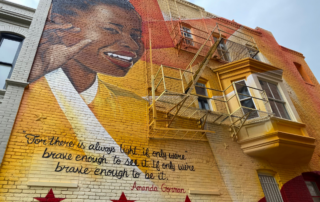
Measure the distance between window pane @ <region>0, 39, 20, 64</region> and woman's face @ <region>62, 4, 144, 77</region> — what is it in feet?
5.18

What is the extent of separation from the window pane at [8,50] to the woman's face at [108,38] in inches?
62.2

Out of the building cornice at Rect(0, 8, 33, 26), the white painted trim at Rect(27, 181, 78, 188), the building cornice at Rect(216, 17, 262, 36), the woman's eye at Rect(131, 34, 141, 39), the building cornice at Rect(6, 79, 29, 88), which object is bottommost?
the white painted trim at Rect(27, 181, 78, 188)

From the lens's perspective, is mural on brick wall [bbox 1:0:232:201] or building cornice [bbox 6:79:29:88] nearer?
mural on brick wall [bbox 1:0:232:201]

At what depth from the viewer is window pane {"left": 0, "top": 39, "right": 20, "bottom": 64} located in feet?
21.6

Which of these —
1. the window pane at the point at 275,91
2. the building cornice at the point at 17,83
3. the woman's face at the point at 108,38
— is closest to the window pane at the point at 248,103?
the window pane at the point at 275,91

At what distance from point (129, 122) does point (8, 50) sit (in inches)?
187

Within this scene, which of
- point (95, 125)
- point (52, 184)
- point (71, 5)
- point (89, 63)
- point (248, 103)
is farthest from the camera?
point (248, 103)

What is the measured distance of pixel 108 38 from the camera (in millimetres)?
8445

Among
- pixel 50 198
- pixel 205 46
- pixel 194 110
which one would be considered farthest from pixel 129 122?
pixel 205 46

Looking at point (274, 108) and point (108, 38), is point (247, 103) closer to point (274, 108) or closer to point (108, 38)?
point (274, 108)

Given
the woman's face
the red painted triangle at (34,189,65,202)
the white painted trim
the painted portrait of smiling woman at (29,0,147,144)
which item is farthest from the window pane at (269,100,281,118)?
the red painted triangle at (34,189,65,202)

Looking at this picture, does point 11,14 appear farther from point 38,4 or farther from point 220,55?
point 220,55

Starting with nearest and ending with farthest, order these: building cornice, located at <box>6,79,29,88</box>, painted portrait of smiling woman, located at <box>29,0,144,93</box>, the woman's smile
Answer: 1. building cornice, located at <box>6,79,29,88</box>
2. painted portrait of smiling woman, located at <box>29,0,144,93</box>
3. the woman's smile

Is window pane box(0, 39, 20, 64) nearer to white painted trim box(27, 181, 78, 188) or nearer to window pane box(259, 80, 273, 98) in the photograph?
white painted trim box(27, 181, 78, 188)
